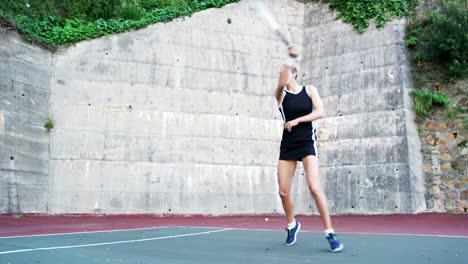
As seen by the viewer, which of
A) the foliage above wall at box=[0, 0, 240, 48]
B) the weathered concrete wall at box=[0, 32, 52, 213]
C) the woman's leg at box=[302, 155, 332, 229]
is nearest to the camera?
the woman's leg at box=[302, 155, 332, 229]

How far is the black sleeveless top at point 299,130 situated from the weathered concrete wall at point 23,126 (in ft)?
25.0

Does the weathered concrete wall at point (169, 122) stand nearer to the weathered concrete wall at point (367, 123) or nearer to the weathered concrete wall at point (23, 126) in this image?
the weathered concrete wall at point (23, 126)

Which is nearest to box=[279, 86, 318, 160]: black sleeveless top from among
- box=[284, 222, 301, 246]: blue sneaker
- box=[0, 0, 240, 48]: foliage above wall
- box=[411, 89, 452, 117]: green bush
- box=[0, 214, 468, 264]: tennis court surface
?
box=[284, 222, 301, 246]: blue sneaker

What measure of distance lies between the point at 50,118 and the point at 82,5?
410cm

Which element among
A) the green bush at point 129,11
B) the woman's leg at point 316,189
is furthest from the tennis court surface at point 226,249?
the green bush at point 129,11

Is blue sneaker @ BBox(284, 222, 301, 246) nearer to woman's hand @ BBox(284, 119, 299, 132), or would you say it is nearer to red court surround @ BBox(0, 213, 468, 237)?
woman's hand @ BBox(284, 119, 299, 132)

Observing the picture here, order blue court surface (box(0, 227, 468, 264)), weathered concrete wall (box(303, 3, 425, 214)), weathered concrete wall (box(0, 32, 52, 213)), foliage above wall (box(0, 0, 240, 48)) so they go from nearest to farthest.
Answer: blue court surface (box(0, 227, 468, 264))
weathered concrete wall (box(0, 32, 52, 213))
weathered concrete wall (box(303, 3, 425, 214))
foliage above wall (box(0, 0, 240, 48))

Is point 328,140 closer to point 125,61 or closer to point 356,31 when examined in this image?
point 356,31

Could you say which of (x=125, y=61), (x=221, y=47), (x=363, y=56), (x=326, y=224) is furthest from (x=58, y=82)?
(x=326, y=224)

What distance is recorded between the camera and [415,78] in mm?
12867

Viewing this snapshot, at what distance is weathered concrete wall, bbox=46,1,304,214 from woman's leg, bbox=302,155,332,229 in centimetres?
746

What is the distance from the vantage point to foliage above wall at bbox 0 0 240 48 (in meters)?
12.0

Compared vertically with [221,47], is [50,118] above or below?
below

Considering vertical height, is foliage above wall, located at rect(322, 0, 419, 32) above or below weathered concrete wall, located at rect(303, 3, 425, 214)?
above
